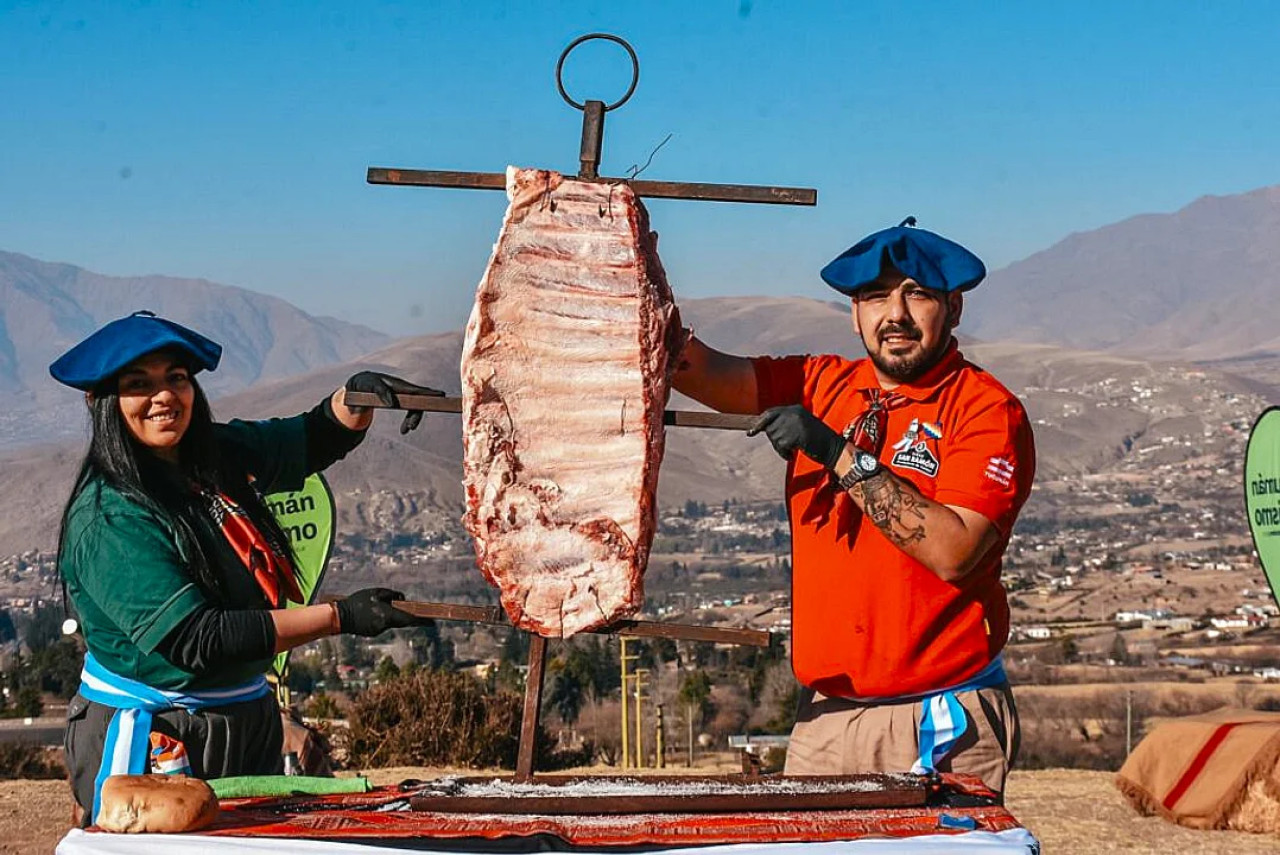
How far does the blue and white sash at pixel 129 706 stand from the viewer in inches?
152

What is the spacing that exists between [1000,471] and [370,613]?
1.69 metres

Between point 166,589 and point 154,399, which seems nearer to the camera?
point 166,589

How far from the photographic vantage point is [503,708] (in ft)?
46.8

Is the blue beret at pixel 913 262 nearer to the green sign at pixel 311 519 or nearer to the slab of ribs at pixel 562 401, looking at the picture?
the slab of ribs at pixel 562 401

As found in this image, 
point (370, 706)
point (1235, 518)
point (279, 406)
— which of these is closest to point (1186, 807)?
point (370, 706)

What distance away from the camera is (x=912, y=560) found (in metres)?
4.01

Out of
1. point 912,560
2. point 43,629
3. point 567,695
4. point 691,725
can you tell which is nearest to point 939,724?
point 912,560

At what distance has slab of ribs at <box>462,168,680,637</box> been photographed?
4.08 metres

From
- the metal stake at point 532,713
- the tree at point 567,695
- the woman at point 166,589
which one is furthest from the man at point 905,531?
the tree at point 567,695

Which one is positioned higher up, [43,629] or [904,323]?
[904,323]

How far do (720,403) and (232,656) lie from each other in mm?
1620

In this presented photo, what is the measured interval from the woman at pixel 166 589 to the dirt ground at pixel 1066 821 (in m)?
6.25

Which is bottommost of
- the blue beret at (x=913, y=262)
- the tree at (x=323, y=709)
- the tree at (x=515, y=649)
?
the tree at (x=515, y=649)

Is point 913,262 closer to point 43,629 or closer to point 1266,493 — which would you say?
point 1266,493
